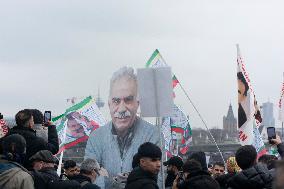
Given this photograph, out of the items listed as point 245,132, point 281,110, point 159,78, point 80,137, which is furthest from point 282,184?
point 80,137

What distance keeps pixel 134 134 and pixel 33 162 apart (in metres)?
6.33

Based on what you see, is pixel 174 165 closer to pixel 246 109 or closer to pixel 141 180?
pixel 141 180

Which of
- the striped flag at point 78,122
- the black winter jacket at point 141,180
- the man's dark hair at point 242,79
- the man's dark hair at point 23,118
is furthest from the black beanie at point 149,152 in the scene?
the striped flag at point 78,122

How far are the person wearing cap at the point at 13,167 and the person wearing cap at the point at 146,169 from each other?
98cm

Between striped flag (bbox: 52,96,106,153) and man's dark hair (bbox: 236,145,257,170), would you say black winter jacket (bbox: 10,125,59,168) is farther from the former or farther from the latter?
striped flag (bbox: 52,96,106,153)

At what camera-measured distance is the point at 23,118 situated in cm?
729

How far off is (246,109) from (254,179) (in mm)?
5590

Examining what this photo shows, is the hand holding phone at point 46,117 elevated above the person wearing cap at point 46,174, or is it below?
above

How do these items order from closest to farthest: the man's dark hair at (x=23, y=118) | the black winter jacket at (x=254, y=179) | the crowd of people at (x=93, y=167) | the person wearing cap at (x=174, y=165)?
the crowd of people at (x=93, y=167) < the black winter jacket at (x=254, y=179) < the man's dark hair at (x=23, y=118) < the person wearing cap at (x=174, y=165)

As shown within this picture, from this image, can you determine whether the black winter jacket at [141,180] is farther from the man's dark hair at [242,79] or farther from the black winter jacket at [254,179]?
the man's dark hair at [242,79]

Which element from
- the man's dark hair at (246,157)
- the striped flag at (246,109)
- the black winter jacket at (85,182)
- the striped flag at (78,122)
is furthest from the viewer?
the striped flag at (78,122)

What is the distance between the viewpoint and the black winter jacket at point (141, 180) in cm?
580

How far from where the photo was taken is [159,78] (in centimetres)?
897

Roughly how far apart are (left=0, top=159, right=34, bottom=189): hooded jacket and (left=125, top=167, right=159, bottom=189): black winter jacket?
979 millimetres
